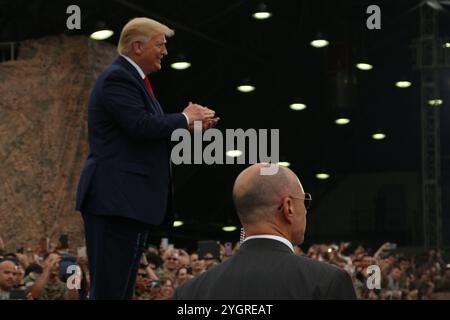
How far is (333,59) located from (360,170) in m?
8.59

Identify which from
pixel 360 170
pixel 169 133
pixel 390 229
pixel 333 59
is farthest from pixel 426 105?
pixel 169 133

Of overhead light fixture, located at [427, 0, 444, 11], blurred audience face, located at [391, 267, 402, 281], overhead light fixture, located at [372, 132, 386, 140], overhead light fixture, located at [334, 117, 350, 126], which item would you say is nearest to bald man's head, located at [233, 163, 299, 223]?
blurred audience face, located at [391, 267, 402, 281]

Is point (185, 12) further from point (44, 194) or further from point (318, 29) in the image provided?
point (44, 194)

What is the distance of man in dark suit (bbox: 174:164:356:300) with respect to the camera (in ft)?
9.16

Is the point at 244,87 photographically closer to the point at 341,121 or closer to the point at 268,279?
the point at 341,121

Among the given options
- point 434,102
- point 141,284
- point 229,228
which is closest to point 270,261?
point 141,284

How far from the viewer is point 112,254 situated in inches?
152

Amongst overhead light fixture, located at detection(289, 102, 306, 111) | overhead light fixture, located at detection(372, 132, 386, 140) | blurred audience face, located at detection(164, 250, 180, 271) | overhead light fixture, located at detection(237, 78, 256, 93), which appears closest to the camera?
blurred audience face, located at detection(164, 250, 180, 271)

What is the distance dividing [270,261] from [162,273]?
7891mm

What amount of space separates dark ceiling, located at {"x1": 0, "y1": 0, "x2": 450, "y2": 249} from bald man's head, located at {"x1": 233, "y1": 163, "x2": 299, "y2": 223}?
12.2 meters

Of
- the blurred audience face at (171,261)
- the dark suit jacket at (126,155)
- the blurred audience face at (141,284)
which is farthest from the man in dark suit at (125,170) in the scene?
the blurred audience face at (171,261)

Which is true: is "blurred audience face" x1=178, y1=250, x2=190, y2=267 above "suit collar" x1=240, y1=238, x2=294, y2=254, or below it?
above

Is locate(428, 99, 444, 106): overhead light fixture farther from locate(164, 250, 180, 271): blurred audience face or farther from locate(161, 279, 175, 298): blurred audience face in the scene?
locate(161, 279, 175, 298): blurred audience face
